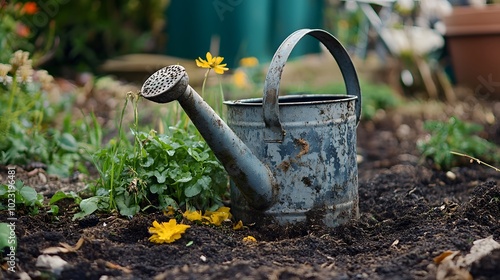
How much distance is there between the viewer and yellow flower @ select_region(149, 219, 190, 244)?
6.17 ft

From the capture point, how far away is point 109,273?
1.66 metres

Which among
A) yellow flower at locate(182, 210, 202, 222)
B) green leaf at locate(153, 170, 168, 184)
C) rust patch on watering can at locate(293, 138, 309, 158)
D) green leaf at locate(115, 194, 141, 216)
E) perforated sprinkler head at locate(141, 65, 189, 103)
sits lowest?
yellow flower at locate(182, 210, 202, 222)

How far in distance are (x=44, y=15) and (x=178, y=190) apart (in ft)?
10.8

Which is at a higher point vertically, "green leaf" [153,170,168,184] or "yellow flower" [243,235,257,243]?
"green leaf" [153,170,168,184]

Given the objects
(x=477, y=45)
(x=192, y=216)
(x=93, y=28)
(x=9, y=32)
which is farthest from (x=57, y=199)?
(x=477, y=45)

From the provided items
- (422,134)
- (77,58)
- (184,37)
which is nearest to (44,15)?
(77,58)

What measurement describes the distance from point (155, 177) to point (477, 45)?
4.07 meters

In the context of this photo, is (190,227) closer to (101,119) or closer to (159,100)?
(159,100)

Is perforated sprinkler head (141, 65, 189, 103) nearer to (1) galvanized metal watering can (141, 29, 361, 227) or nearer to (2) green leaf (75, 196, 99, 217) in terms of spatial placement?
(1) galvanized metal watering can (141, 29, 361, 227)

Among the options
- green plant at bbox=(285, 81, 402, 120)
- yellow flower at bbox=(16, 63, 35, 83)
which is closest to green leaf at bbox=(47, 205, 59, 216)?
yellow flower at bbox=(16, 63, 35, 83)

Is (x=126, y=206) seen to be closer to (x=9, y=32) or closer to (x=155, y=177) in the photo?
(x=155, y=177)

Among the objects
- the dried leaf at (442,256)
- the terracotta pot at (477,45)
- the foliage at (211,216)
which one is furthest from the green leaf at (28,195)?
the terracotta pot at (477,45)

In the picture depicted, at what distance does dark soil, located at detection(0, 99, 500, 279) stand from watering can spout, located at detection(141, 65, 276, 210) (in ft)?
0.52

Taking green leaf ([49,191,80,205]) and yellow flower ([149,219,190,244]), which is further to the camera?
green leaf ([49,191,80,205])
